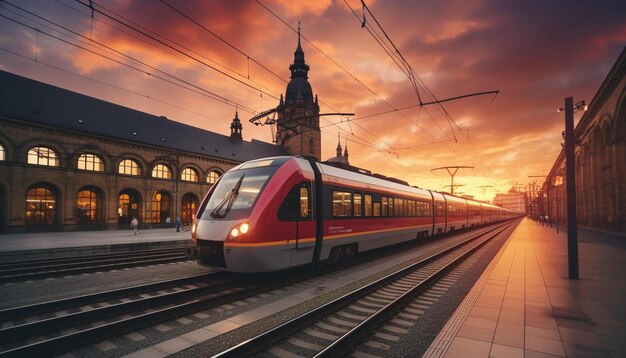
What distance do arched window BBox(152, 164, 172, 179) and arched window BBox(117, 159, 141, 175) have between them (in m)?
1.80

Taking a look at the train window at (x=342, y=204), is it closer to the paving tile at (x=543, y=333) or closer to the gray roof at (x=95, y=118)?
the paving tile at (x=543, y=333)

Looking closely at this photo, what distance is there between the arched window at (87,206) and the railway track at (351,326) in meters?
32.8

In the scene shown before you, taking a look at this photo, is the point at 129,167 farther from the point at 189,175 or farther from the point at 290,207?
the point at 290,207

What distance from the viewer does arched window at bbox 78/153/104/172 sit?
3017 cm

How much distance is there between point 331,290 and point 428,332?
9.16 feet

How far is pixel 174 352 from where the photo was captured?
439cm

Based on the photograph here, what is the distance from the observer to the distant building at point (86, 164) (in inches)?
1031

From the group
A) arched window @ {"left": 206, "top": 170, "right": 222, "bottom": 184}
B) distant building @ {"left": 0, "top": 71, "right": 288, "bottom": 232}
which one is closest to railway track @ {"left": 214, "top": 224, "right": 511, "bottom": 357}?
distant building @ {"left": 0, "top": 71, "right": 288, "bottom": 232}

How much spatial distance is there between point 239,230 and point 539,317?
242 inches

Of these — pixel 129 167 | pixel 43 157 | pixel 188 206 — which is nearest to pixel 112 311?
pixel 43 157

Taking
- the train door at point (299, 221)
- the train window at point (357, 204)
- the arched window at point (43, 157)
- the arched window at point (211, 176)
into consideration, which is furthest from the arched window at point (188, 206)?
the train door at point (299, 221)

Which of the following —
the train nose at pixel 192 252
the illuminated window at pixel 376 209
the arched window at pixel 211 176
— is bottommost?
the train nose at pixel 192 252

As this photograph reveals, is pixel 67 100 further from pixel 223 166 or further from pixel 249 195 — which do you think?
pixel 249 195

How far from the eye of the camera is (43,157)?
27625 mm
